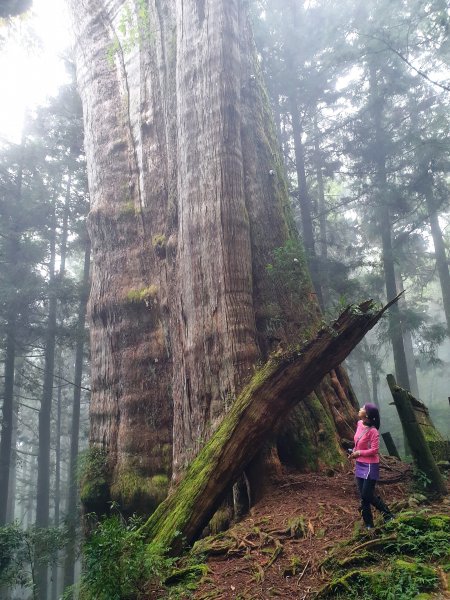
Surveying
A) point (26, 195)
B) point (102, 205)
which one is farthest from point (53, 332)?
point (102, 205)

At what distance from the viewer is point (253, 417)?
189 inches

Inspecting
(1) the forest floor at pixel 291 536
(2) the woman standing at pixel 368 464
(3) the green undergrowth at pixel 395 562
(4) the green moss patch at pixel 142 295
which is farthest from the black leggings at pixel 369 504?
(4) the green moss patch at pixel 142 295

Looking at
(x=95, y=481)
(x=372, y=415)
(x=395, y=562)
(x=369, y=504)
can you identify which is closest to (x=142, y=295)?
(x=95, y=481)

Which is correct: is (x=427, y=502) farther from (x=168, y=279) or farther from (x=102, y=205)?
(x=102, y=205)

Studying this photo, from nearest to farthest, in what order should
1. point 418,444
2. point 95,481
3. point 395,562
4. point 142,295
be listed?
point 395,562 → point 418,444 → point 95,481 → point 142,295

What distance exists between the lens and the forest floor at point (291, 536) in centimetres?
341

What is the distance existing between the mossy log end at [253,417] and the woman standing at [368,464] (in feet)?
2.25

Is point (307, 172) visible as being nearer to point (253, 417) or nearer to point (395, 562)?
point (253, 417)

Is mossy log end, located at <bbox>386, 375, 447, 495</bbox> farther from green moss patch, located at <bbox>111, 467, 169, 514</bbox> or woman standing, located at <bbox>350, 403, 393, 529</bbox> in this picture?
green moss patch, located at <bbox>111, 467, 169, 514</bbox>

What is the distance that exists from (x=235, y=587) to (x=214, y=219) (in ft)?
15.4

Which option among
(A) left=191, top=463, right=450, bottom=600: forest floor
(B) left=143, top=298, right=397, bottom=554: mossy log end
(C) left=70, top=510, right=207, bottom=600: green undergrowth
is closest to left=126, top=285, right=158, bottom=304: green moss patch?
(B) left=143, top=298, right=397, bottom=554: mossy log end

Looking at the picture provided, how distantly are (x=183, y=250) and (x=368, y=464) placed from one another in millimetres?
3982

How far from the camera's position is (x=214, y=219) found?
668 cm

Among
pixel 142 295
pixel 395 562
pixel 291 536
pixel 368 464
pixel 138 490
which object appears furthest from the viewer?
pixel 142 295
